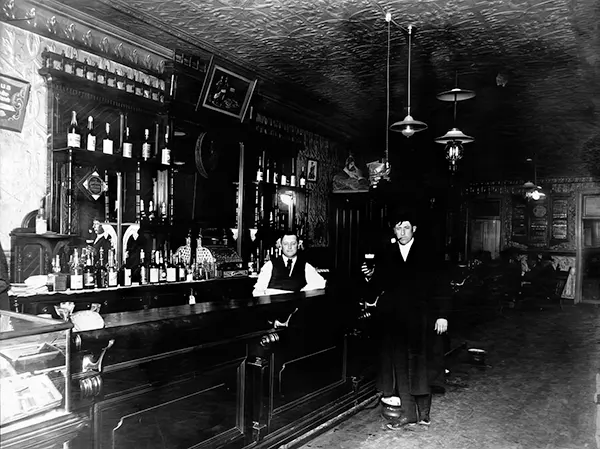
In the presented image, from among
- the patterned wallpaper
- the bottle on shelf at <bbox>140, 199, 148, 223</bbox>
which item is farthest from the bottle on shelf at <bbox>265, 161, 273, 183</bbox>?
the patterned wallpaper

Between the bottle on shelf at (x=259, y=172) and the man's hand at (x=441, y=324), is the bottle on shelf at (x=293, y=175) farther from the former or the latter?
the man's hand at (x=441, y=324)

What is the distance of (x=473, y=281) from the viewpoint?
1177cm

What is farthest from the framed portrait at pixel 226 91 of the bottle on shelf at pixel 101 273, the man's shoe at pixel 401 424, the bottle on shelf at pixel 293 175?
the man's shoe at pixel 401 424

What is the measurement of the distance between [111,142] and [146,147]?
420mm

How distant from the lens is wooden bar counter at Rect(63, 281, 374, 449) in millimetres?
2580

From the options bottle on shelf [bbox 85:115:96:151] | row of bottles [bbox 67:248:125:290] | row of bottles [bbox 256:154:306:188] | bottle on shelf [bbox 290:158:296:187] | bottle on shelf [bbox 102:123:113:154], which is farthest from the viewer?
bottle on shelf [bbox 290:158:296:187]

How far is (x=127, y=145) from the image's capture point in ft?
16.3

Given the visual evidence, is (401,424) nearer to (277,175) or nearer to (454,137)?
(454,137)

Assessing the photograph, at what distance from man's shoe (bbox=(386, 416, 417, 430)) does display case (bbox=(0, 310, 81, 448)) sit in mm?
3052

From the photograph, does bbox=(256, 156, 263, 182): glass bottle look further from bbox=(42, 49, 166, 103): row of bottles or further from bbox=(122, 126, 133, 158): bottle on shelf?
bbox=(122, 126, 133, 158): bottle on shelf

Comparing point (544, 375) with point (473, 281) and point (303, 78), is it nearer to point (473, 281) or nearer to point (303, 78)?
point (303, 78)

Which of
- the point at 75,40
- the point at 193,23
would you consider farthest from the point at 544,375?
the point at 75,40

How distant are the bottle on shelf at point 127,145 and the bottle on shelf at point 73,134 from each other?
1.52ft

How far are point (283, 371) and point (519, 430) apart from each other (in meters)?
2.10
